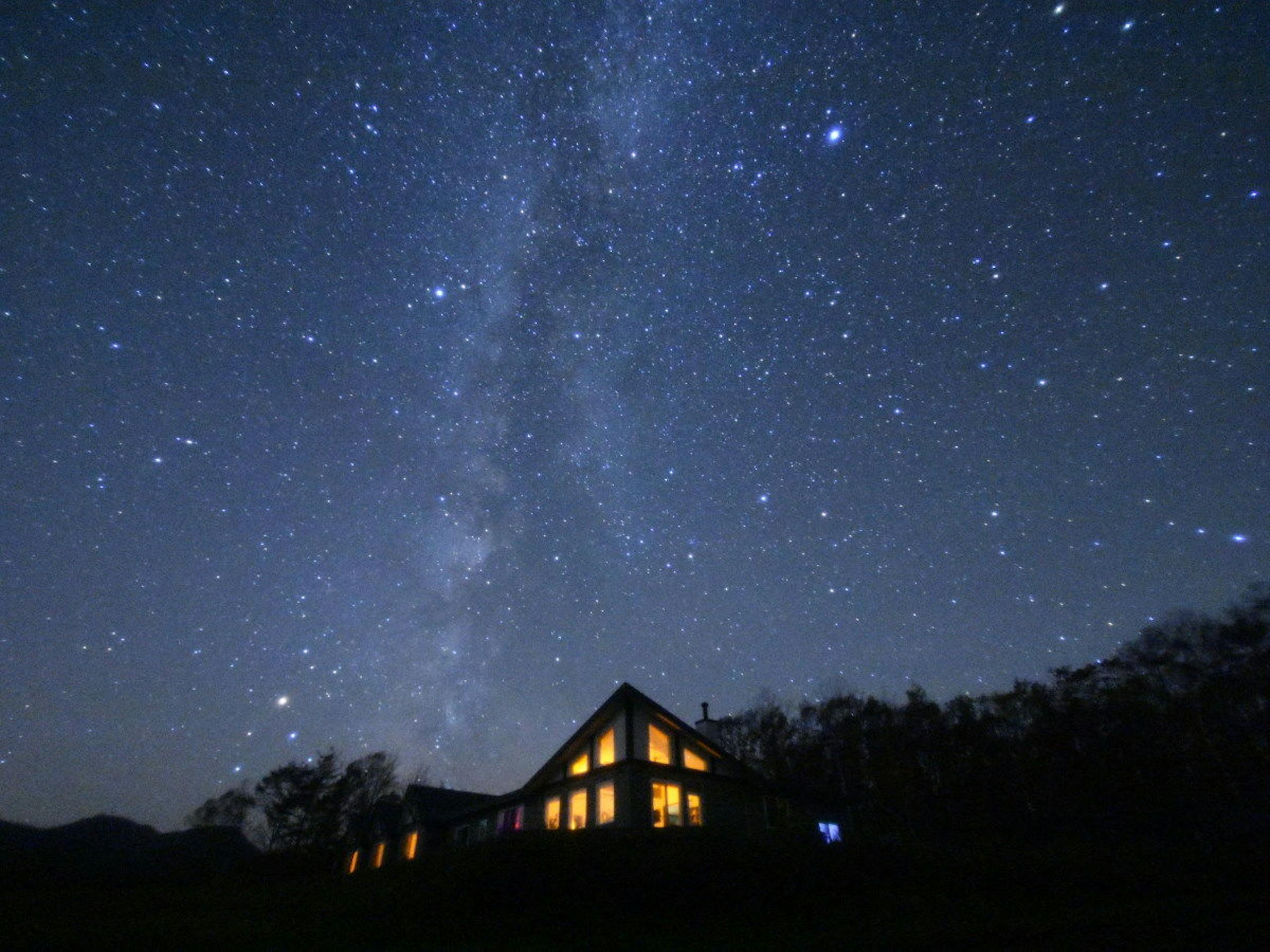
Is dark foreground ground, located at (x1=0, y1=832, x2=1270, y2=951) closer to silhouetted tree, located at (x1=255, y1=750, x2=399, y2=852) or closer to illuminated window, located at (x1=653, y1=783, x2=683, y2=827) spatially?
illuminated window, located at (x1=653, y1=783, x2=683, y2=827)

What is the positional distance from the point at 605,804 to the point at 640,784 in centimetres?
175

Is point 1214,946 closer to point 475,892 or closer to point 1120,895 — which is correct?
point 1120,895

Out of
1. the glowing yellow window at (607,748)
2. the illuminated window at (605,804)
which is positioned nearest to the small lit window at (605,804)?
the illuminated window at (605,804)

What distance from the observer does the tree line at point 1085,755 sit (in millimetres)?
32500

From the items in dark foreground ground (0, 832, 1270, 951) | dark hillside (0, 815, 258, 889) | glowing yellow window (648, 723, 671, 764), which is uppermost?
glowing yellow window (648, 723, 671, 764)

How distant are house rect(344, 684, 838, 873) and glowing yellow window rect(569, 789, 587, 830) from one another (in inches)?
1.2

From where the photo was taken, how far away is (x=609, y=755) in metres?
21.9

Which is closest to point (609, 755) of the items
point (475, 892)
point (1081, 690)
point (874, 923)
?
point (475, 892)

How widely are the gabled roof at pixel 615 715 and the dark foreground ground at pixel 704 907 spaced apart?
25.0 ft

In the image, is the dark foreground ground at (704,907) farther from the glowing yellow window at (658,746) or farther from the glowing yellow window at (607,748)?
the glowing yellow window at (607,748)

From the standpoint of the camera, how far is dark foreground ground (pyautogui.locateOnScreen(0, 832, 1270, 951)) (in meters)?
10.3

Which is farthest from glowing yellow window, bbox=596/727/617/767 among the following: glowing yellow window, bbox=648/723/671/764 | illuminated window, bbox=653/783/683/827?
illuminated window, bbox=653/783/683/827

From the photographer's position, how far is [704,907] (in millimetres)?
12430

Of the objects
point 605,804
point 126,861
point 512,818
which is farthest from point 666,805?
point 126,861
